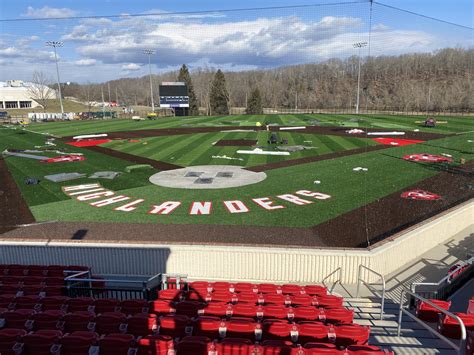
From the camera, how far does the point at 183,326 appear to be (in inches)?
285

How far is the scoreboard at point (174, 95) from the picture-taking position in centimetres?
7596

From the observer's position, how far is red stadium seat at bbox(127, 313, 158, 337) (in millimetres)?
7281

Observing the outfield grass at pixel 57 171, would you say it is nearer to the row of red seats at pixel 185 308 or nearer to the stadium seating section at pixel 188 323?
the stadium seating section at pixel 188 323

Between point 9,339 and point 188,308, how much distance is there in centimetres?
344

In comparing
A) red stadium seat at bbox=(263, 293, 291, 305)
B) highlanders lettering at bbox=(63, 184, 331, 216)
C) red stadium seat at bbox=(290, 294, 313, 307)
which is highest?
red stadium seat at bbox=(263, 293, 291, 305)

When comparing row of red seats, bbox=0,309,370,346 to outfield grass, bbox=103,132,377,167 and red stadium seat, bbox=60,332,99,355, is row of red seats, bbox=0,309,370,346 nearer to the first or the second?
red stadium seat, bbox=60,332,99,355

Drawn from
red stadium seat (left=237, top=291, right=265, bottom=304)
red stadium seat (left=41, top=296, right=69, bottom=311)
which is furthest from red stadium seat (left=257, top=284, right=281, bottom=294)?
red stadium seat (left=41, top=296, right=69, bottom=311)

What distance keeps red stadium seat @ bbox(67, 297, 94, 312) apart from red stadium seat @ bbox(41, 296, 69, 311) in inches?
4.4

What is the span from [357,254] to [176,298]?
5.90 meters

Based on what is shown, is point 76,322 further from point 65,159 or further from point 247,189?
point 65,159

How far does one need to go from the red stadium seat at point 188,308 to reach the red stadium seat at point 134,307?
682 millimetres

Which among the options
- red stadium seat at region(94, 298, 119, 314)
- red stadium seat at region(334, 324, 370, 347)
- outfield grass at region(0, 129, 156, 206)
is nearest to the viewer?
red stadium seat at region(334, 324, 370, 347)

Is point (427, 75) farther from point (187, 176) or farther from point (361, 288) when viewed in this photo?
point (361, 288)

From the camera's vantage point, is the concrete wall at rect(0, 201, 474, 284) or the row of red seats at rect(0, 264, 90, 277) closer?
the row of red seats at rect(0, 264, 90, 277)
